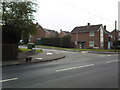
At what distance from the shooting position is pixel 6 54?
14.3 metres

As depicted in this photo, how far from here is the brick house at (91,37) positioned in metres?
44.0

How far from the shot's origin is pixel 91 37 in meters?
45.2

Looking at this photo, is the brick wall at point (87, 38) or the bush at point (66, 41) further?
the bush at point (66, 41)

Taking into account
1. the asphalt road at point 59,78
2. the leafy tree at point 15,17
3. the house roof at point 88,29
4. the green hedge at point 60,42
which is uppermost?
the house roof at point 88,29

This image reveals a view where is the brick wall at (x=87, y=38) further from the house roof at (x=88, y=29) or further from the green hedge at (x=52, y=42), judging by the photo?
the green hedge at (x=52, y=42)

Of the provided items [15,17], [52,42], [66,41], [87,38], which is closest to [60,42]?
[66,41]

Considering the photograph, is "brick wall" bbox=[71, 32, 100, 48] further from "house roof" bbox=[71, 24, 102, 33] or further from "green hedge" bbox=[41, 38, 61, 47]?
"green hedge" bbox=[41, 38, 61, 47]

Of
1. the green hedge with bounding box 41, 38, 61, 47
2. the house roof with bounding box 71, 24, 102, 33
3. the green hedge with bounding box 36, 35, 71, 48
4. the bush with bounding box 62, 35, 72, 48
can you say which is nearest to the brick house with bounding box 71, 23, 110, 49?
the house roof with bounding box 71, 24, 102, 33

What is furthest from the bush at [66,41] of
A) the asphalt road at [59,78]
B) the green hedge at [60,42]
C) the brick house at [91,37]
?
the asphalt road at [59,78]

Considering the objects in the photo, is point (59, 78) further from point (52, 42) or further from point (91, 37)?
point (52, 42)

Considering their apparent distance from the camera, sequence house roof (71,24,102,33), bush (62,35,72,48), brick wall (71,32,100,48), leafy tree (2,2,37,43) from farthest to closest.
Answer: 1. bush (62,35,72,48)
2. house roof (71,24,102,33)
3. brick wall (71,32,100,48)
4. leafy tree (2,2,37,43)

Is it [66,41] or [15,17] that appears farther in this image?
[66,41]

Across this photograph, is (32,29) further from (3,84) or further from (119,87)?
(119,87)

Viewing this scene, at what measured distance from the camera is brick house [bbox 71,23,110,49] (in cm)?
4397
